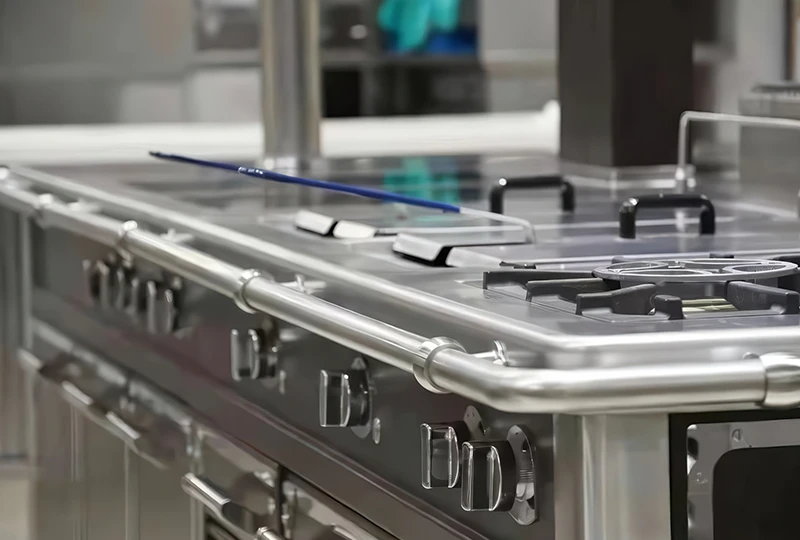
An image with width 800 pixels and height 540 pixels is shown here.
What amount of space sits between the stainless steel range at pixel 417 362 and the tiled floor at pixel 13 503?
488 millimetres

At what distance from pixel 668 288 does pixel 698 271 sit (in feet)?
0.08

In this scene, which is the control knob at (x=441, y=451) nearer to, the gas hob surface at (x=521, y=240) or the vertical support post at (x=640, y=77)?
the gas hob surface at (x=521, y=240)

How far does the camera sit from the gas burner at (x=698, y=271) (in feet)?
3.06

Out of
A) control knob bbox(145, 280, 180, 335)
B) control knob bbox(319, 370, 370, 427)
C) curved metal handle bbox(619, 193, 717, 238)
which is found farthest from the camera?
control knob bbox(145, 280, 180, 335)

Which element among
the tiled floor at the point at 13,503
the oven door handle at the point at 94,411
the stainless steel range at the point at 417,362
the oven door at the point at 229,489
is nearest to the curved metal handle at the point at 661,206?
the stainless steel range at the point at 417,362

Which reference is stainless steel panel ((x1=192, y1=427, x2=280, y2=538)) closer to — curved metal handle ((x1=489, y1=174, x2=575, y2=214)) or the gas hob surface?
the gas hob surface

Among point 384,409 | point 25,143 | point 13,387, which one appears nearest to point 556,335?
point 384,409

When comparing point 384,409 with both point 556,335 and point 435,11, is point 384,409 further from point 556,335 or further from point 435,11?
point 435,11

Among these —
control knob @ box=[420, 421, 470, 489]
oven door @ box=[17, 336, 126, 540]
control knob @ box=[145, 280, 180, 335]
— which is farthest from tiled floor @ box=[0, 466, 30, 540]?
control knob @ box=[420, 421, 470, 489]

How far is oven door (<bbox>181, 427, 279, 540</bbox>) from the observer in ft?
4.68

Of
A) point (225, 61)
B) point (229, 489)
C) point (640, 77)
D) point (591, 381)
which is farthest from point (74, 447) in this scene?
point (225, 61)

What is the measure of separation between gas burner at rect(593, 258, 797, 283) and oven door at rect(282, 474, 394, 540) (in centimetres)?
33

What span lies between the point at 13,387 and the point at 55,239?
566mm

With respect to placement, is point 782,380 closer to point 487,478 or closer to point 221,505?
point 487,478
